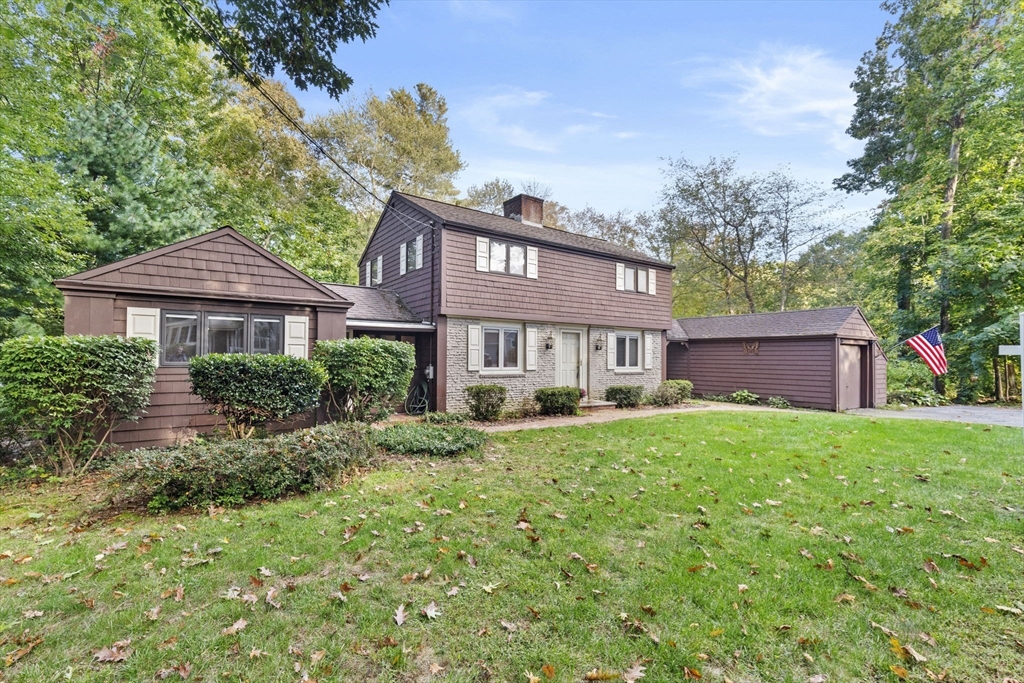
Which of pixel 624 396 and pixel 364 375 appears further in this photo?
A: pixel 624 396

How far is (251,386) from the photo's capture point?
6984 millimetres

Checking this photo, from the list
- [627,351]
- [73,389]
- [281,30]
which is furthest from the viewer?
[627,351]

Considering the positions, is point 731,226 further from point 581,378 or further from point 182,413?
point 182,413

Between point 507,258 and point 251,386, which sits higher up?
point 507,258

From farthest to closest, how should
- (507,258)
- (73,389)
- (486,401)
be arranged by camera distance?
(507,258) < (486,401) < (73,389)

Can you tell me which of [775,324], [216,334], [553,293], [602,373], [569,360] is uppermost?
[553,293]

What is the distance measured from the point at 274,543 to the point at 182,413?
5.18m

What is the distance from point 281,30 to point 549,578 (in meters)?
6.46

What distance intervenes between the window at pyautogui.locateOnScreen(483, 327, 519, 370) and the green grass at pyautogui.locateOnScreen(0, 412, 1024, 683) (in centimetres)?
654

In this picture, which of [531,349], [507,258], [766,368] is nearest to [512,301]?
[507,258]

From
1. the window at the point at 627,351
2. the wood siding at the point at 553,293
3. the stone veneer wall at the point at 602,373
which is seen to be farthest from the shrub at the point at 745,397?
the window at the point at 627,351

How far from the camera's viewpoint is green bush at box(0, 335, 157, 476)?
5.56m

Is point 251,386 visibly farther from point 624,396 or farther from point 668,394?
point 668,394

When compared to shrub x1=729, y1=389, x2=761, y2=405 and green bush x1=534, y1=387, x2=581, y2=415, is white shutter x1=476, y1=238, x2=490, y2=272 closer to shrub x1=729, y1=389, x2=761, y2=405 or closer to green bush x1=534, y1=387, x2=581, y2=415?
green bush x1=534, y1=387, x2=581, y2=415
